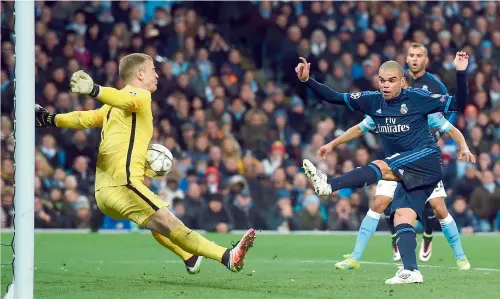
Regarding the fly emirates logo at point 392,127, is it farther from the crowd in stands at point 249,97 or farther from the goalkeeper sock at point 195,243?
the crowd in stands at point 249,97

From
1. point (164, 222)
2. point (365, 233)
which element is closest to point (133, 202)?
point (164, 222)

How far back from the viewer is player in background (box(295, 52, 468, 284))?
27.6 feet

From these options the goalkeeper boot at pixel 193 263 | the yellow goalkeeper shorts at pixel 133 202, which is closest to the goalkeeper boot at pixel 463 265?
the goalkeeper boot at pixel 193 263

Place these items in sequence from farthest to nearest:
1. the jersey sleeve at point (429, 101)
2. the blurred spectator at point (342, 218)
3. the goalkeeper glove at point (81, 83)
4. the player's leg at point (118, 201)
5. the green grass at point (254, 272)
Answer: the blurred spectator at point (342, 218)
the jersey sleeve at point (429, 101)
the player's leg at point (118, 201)
the green grass at point (254, 272)
the goalkeeper glove at point (81, 83)

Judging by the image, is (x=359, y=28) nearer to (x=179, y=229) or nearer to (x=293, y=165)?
(x=293, y=165)

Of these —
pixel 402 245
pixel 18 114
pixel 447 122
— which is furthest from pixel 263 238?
pixel 18 114

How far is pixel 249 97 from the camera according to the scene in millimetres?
18250

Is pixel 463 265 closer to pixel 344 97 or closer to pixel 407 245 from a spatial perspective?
pixel 407 245

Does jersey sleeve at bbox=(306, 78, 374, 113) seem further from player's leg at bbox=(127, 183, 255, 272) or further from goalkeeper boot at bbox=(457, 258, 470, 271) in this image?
goalkeeper boot at bbox=(457, 258, 470, 271)

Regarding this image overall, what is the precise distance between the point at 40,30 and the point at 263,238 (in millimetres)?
5734

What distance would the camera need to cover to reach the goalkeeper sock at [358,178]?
841cm

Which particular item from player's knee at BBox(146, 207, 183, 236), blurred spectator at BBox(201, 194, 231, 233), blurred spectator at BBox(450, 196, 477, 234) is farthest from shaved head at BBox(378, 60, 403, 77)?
blurred spectator at BBox(450, 196, 477, 234)

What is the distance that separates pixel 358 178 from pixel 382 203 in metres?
1.66

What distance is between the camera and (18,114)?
661 centimetres
